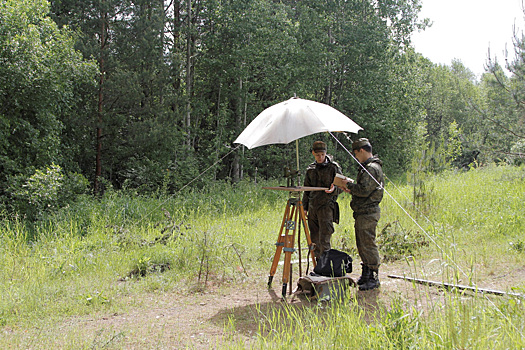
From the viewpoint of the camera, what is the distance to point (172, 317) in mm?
4594

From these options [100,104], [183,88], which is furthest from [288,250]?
[183,88]

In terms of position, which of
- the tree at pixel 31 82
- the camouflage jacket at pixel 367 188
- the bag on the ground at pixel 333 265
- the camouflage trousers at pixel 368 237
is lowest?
the bag on the ground at pixel 333 265

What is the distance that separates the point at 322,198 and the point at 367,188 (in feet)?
2.92

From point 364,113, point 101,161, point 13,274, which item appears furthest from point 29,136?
point 364,113

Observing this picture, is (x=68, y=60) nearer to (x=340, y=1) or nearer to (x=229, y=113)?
(x=229, y=113)

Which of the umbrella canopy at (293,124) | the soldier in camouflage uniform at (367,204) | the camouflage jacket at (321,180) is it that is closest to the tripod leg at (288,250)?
the camouflage jacket at (321,180)

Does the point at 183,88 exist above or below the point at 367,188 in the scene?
above

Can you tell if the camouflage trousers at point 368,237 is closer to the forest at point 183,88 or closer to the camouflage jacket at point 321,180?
the camouflage jacket at point 321,180

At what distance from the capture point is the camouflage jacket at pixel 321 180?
18.6 ft

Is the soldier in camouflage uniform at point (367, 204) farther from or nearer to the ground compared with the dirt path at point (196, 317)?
farther from the ground

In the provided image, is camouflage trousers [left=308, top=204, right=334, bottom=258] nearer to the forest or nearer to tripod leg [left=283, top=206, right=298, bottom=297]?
tripod leg [left=283, top=206, right=298, bottom=297]

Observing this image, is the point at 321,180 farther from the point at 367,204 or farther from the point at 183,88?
the point at 183,88

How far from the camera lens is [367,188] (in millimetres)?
4930

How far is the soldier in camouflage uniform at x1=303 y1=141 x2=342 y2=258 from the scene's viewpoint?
223 inches
